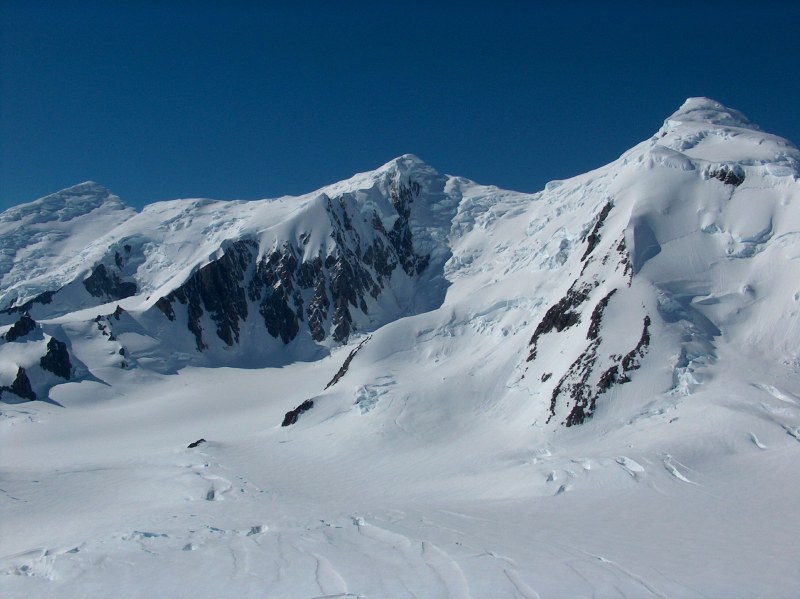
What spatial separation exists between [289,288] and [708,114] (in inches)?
2808

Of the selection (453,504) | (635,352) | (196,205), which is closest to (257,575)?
(453,504)

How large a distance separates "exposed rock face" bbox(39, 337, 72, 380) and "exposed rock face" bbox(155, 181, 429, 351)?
1656cm

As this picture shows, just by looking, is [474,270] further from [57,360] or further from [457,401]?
[57,360]

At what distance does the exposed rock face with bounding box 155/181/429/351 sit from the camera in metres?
104

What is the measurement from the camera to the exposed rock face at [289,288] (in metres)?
104

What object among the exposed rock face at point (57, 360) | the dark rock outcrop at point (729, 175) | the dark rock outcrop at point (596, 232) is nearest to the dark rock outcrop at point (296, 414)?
the dark rock outcrop at point (596, 232)

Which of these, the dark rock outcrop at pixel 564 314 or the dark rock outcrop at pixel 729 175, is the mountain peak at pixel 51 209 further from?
the dark rock outcrop at pixel 729 175

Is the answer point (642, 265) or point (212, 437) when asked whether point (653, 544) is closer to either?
point (642, 265)

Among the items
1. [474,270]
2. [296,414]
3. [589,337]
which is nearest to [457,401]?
[589,337]

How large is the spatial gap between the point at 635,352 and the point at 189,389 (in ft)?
206

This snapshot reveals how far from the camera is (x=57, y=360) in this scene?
8650 centimetres

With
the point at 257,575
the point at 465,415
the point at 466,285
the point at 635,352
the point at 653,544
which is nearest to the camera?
the point at 257,575

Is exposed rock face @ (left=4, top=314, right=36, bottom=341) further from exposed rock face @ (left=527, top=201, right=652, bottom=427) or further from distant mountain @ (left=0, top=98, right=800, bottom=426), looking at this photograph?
exposed rock face @ (left=527, top=201, right=652, bottom=427)

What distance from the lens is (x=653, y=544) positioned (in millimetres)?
23531
